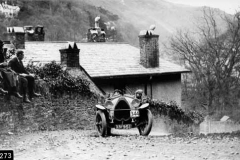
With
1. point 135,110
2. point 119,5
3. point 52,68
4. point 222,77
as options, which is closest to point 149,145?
point 135,110

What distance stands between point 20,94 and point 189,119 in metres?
9.69

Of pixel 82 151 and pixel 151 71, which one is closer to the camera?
pixel 82 151

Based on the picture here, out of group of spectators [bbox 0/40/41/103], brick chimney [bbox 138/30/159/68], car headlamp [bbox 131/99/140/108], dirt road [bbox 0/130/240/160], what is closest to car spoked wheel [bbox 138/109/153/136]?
car headlamp [bbox 131/99/140/108]

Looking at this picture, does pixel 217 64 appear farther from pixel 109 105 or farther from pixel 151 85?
pixel 109 105

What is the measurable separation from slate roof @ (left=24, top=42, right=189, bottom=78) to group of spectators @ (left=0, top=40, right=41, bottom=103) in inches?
190

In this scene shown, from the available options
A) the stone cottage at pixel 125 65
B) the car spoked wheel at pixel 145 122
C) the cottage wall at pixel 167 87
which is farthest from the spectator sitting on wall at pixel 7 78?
the cottage wall at pixel 167 87

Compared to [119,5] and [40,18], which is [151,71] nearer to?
[40,18]

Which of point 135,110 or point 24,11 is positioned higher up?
point 24,11

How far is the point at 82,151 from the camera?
23.6 ft

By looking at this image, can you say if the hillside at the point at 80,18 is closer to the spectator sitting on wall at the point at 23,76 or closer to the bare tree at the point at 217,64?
the bare tree at the point at 217,64

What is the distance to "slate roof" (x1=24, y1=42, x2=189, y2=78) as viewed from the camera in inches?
674

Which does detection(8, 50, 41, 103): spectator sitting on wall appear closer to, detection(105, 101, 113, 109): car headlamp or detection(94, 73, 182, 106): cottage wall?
detection(105, 101, 113, 109): car headlamp

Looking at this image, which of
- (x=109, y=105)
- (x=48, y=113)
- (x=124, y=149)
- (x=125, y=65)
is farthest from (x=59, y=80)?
(x=125, y=65)

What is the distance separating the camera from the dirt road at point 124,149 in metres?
6.34
